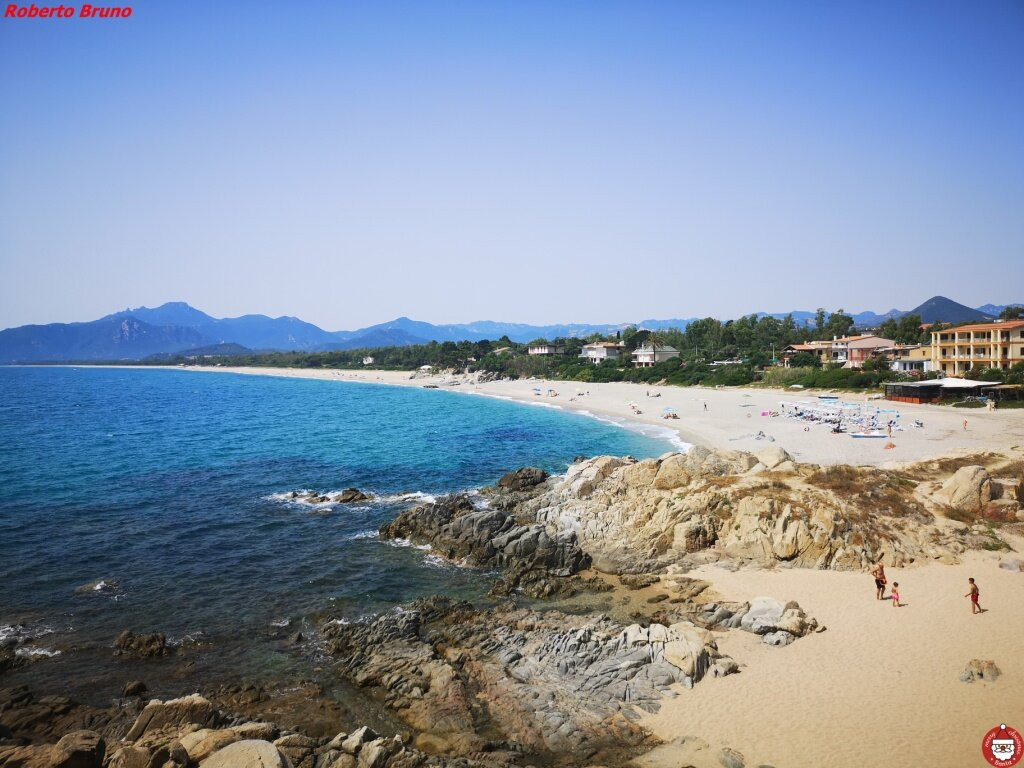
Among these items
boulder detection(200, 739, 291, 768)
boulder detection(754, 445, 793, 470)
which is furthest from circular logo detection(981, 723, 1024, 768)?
boulder detection(754, 445, 793, 470)

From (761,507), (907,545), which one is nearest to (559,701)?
(761,507)

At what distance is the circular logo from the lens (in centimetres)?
1089

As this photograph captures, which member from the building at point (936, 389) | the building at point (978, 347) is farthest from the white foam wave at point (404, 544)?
the building at point (978, 347)

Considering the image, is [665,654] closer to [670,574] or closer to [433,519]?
[670,574]

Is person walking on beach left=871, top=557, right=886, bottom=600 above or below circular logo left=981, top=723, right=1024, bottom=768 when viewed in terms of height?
above

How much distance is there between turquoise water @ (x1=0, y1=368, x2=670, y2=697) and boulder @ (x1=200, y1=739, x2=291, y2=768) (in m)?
6.29

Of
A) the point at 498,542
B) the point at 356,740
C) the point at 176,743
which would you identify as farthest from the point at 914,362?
the point at 176,743

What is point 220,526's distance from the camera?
27.5 m

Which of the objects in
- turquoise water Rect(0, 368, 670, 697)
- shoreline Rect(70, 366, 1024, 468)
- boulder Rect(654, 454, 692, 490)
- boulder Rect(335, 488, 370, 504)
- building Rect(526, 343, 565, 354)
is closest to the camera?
turquoise water Rect(0, 368, 670, 697)

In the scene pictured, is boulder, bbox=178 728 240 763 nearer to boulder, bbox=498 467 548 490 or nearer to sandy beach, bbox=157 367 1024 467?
boulder, bbox=498 467 548 490

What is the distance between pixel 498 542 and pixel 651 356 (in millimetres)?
84429

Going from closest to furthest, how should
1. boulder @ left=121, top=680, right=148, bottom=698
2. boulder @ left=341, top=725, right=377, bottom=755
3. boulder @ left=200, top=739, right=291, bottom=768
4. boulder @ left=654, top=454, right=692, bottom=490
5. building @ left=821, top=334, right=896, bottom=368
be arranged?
1. boulder @ left=200, top=739, right=291, bottom=768
2. boulder @ left=341, top=725, right=377, bottom=755
3. boulder @ left=121, top=680, right=148, bottom=698
4. boulder @ left=654, top=454, right=692, bottom=490
5. building @ left=821, top=334, right=896, bottom=368

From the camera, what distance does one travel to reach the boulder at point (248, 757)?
9.34 meters

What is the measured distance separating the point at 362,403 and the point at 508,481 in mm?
55135
